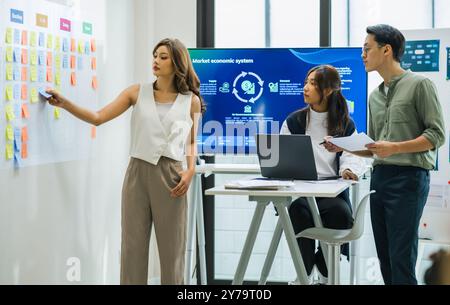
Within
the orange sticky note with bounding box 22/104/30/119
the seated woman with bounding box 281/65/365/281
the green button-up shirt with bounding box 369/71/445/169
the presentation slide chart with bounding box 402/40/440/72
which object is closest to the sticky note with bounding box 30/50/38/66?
the orange sticky note with bounding box 22/104/30/119

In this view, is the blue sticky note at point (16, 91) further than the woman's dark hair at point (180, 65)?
No

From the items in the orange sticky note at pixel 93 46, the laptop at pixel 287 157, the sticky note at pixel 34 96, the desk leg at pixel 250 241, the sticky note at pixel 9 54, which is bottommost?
the desk leg at pixel 250 241

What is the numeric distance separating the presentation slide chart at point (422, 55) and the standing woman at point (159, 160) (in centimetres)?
144

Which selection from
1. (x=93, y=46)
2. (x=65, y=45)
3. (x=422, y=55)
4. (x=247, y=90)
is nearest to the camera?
(x=65, y=45)

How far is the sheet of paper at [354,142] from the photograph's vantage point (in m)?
2.85

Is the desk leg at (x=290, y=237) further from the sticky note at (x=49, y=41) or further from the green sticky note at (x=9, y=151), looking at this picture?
the sticky note at (x=49, y=41)

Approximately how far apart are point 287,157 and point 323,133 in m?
0.48

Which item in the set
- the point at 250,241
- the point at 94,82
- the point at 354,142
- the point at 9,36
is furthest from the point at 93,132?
the point at 354,142

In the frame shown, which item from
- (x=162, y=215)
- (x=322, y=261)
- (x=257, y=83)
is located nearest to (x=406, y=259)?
(x=322, y=261)

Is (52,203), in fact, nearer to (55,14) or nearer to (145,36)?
(55,14)

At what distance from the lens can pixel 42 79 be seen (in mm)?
2969

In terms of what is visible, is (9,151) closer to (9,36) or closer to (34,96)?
(34,96)

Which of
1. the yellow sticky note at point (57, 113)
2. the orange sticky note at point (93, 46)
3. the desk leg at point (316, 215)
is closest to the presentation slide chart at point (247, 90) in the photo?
the orange sticky note at point (93, 46)

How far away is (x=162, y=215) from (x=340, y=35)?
1930 mm
